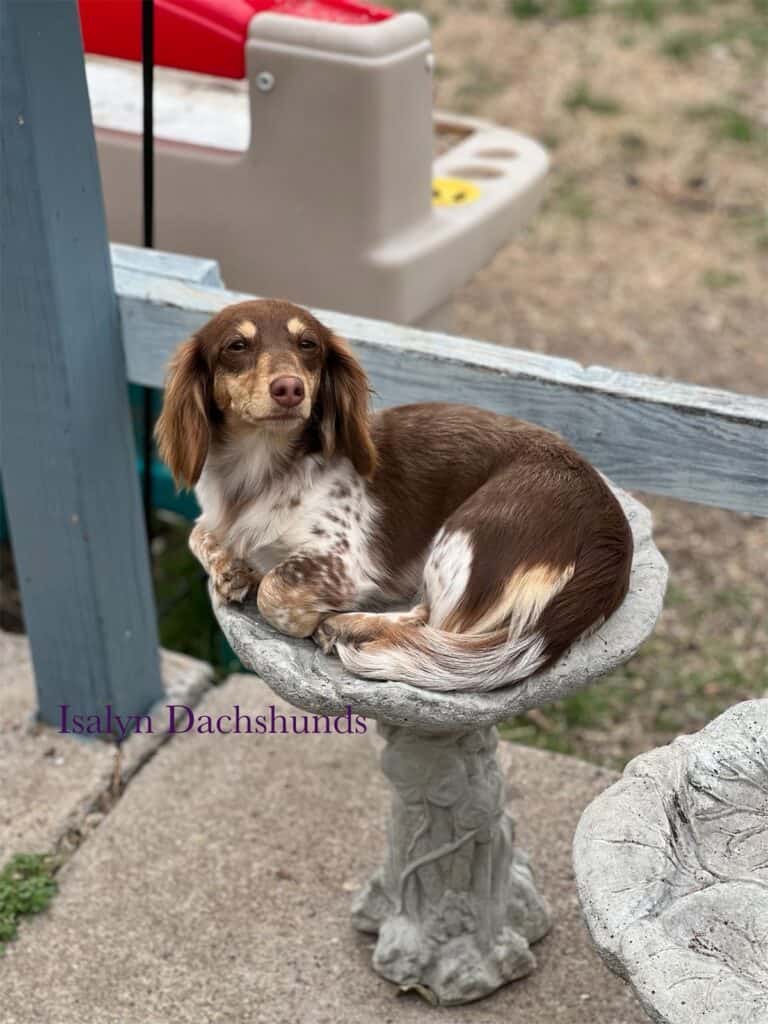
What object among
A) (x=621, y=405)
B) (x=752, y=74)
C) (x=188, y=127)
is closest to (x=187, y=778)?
(x=621, y=405)

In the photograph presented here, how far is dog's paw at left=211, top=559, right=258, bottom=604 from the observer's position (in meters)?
1.99

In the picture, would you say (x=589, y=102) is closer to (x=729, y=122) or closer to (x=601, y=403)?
(x=729, y=122)

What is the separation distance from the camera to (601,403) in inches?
90.1

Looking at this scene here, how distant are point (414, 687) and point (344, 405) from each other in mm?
415

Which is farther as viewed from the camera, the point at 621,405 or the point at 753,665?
the point at 753,665

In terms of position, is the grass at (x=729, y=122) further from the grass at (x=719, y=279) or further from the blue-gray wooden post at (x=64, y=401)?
the blue-gray wooden post at (x=64, y=401)

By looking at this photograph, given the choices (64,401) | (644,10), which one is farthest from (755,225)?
(64,401)

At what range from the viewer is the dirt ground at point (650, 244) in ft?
12.0

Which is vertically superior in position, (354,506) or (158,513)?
(354,506)

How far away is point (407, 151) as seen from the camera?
9.65ft

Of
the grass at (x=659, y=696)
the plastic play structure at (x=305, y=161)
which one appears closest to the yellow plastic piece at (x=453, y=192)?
the plastic play structure at (x=305, y=161)

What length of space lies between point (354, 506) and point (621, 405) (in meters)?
0.53

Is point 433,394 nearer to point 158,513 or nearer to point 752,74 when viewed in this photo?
point 158,513

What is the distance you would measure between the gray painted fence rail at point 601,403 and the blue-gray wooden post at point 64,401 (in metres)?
0.20
